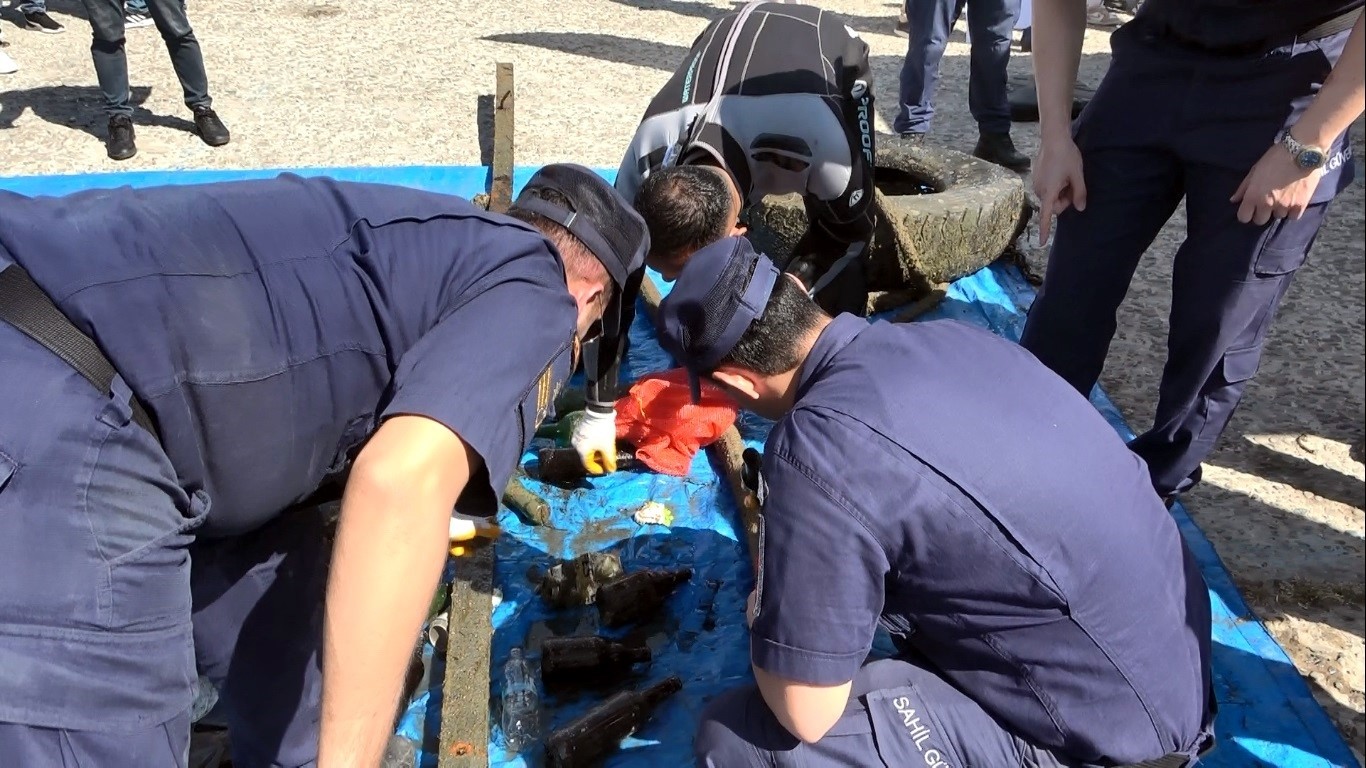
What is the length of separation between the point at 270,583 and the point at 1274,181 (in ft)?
8.30

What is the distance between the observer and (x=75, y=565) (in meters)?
1.38

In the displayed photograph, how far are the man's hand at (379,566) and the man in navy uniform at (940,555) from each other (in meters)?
0.69

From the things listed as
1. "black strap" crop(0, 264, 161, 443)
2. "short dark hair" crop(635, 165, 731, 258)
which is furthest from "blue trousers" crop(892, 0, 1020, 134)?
"black strap" crop(0, 264, 161, 443)

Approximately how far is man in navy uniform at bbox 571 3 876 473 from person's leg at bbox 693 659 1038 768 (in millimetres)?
1371

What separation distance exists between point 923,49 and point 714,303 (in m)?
4.32

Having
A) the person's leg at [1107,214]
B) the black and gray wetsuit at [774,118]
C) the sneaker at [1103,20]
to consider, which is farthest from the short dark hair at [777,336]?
the sneaker at [1103,20]

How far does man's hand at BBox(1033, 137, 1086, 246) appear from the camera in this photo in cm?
284

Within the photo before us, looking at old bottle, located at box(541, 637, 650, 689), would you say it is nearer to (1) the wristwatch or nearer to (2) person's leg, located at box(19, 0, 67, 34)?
(1) the wristwatch

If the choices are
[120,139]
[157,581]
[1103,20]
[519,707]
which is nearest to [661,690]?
[519,707]

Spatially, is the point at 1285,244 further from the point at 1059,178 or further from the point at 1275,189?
the point at 1059,178

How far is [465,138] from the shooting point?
21.0ft

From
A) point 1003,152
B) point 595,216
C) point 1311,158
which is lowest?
point 1003,152

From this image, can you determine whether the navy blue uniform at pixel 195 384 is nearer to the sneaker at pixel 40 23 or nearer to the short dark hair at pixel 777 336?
the short dark hair at pixel 777 336

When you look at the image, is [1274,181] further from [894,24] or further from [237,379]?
[894,24]
